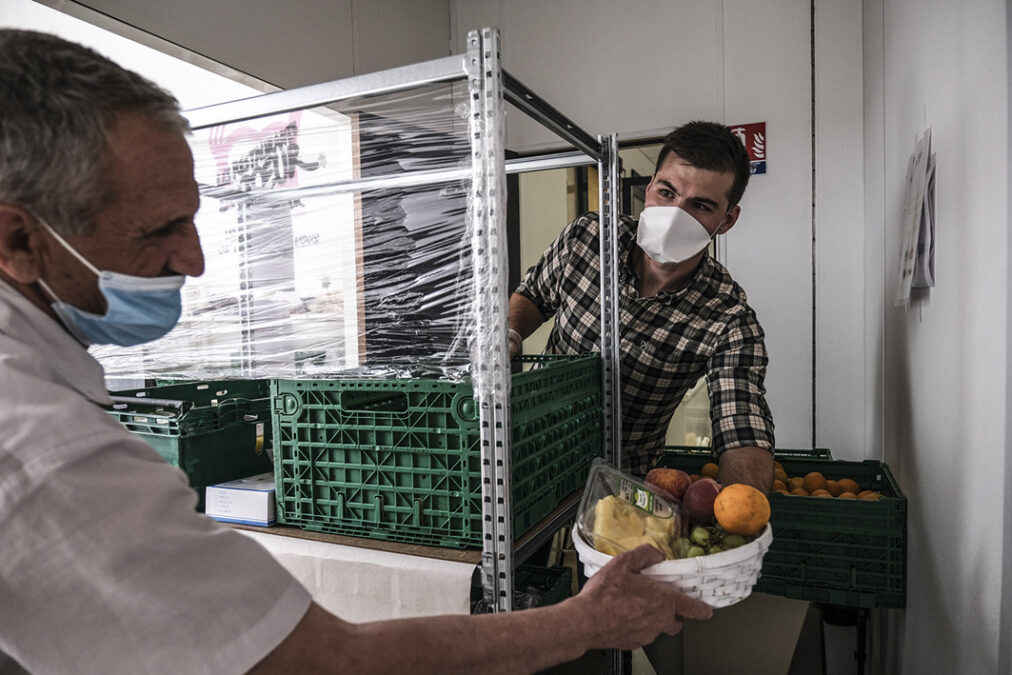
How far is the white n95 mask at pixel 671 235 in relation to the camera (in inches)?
69.1

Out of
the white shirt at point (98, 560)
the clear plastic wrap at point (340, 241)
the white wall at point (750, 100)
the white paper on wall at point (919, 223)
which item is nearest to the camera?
the white shirt at point (98, 560)

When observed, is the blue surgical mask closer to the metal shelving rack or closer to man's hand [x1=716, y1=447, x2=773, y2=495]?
the metal shelving rack

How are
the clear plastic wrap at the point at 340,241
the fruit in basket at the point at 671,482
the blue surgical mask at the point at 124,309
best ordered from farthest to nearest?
1. the fruit in basket at the point at 671,482
2. the clear plastic wrap at the point at 340,241
3. the blue surgical mask at the point at 124,309

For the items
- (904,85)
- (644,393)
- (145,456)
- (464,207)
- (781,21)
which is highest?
(781,21)

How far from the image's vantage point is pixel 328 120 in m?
1.22

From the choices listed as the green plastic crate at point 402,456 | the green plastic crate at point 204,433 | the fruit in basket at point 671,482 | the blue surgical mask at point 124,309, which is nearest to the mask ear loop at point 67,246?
the blue surgical mask at point 124,309

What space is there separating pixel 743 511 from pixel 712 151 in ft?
3.57

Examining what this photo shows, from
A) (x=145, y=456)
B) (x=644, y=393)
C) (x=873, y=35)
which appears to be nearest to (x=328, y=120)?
(x=145, y=456)

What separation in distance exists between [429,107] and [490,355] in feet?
1.46

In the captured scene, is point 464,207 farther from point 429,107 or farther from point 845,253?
point 845,253

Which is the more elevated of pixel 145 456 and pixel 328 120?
pixel 328 120

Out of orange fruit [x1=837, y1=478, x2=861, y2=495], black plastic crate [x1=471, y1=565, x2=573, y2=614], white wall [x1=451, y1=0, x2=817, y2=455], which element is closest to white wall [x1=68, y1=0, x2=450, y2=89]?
white wall [x1=451, y1=0, x2=817, y2=455]

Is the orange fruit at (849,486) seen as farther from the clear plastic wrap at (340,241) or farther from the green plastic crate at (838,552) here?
the clear plastic wrap at (340,241)

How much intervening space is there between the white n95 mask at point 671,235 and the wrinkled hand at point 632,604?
0.99 m
